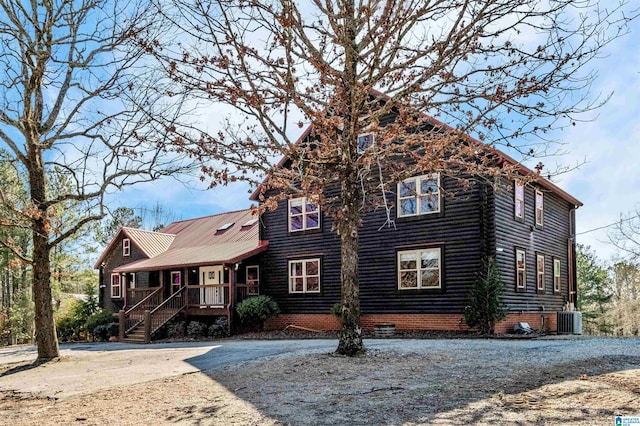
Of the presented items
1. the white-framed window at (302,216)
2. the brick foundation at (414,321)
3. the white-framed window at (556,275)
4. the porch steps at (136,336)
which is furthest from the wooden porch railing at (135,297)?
the white-framed window at (556,275)

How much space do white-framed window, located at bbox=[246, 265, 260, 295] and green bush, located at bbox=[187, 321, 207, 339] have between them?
2746 millimetres

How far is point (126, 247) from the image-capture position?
35062 mm

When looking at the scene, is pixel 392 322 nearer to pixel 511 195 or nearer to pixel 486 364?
pixel 511 195

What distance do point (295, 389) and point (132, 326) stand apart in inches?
739

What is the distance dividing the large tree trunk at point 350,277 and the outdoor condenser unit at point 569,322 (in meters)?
14.1

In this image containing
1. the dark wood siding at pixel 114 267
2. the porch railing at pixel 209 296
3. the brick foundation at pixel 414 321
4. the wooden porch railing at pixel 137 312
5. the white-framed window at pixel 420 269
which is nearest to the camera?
the brick foundation at pixel 414 321

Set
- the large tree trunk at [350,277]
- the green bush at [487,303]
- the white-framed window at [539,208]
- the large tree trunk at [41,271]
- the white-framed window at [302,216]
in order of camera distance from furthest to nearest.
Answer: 1. the white-framed window at [302,216]
2. the white-framed window at [539,208]
3. the green bush at [487,303]
4. the large tree trunk at [41,271]
5. the large tree trunk at [350,277]

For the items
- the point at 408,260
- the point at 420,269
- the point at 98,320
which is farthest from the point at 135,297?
the point at 420,269

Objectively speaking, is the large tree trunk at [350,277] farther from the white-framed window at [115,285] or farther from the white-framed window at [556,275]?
the white-framed window at [115,285]

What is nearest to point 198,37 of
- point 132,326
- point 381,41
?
point 381,41

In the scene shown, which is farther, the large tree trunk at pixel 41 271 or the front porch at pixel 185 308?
the front porch at pixel 185 308

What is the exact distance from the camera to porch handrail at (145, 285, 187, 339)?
24.6 metres

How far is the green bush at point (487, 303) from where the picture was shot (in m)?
18.5

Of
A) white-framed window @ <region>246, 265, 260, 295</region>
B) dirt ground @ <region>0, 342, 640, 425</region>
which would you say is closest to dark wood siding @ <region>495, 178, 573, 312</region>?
dirt ground @ <region>0, 342, 640, 425</region>
